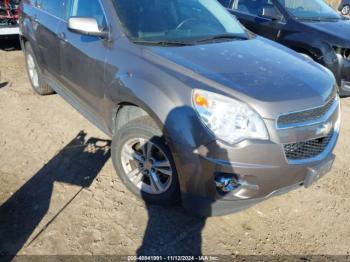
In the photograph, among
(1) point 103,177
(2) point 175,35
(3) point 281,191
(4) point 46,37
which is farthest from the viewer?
(4) point 46,37

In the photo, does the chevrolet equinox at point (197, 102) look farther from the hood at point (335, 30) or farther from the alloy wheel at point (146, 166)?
the hood at point (335, 30)

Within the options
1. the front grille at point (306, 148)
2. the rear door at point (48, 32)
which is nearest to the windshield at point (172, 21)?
the rear door at point (48, 32)

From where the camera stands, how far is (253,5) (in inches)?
249

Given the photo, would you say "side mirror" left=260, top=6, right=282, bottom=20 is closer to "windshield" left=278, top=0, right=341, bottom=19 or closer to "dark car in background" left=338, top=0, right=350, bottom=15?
"windshield" left=278, top=0, right=341, bottom=19

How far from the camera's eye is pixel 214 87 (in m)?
2.43

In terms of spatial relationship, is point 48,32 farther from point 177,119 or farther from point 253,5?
point 253,5

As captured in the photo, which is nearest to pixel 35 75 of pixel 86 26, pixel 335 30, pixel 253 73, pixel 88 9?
pixel 88 9

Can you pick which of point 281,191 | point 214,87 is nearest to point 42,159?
point 214,87

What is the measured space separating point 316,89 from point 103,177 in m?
2.06

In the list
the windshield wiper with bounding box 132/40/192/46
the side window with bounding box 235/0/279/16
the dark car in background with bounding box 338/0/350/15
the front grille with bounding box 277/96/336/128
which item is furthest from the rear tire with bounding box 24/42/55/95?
the dark car in background with bounding box 338/0/350/15

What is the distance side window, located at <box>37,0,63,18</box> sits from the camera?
13.1 ft

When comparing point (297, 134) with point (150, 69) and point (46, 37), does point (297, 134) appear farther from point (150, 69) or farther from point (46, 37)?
point (46, 37)

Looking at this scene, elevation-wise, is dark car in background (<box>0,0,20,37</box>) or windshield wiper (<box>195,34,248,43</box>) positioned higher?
windshield wiper (<box>195,34,248,43</box>)

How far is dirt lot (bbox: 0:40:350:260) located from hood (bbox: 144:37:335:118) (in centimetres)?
106
